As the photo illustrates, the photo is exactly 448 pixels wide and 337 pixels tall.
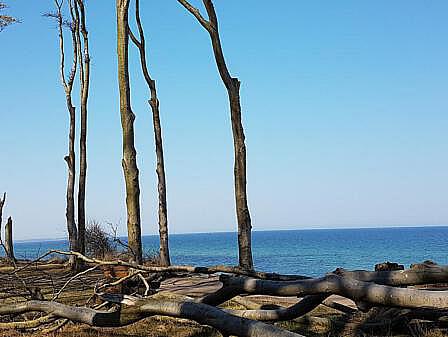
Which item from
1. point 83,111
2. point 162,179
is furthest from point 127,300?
point 83,111

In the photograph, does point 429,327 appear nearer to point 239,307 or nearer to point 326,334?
point 326,334

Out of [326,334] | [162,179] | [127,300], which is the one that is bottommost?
[326,334]

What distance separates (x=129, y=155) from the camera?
1351cm

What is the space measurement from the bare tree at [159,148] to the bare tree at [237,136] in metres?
5.04

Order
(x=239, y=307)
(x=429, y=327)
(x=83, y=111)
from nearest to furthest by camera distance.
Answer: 1. (x=429, y=327)
2. (x=239, y=307)
3. (x=83, y=111)

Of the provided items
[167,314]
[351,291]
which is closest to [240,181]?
[167,314]

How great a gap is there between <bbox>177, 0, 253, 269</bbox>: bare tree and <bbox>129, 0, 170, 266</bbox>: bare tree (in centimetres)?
504

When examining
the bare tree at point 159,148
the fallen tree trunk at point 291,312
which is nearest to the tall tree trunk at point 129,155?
the bare tree at point 159,148

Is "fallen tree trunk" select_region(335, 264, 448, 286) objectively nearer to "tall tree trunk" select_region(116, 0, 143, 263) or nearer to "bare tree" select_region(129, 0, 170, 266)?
"tall tree trunk" select_region(116, 0, 143, 263)

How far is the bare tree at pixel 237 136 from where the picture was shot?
14359mm

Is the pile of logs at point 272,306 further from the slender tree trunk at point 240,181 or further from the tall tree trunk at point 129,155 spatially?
the slender tree trunk at point 240,181

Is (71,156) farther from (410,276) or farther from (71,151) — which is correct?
(410,276)

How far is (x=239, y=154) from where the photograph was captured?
48.7ft

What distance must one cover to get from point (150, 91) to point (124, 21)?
20.0 feet
